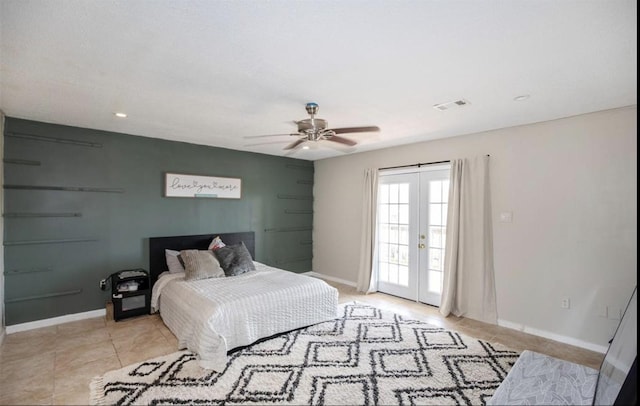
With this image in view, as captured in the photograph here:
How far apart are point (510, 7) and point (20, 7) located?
8.47ft

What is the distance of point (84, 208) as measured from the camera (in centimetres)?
Answer: 391

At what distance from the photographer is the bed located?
115 inches

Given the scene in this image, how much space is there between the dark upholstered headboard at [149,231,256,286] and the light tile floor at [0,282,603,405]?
73 cm

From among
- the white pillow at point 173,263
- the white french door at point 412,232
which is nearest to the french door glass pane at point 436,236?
the white french door at point 412,232

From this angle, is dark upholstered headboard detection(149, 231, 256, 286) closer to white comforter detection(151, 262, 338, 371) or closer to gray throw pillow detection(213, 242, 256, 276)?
white comforter detection(151, 262, 338, 371)

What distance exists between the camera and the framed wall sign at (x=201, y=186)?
459 cm

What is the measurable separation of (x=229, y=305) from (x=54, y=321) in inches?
95.9

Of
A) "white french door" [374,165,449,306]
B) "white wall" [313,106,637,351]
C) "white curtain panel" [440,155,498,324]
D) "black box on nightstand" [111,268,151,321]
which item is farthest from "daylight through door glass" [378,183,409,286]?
"black box on nightstand" [111,268,151,321]

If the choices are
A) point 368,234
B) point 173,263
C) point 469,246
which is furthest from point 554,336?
point 173,263

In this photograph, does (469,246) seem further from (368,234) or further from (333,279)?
(333,279)

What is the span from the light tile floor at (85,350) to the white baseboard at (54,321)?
93 mm

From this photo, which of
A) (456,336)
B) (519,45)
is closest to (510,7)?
(519,45)

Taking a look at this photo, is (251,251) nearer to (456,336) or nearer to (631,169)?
(456,336)

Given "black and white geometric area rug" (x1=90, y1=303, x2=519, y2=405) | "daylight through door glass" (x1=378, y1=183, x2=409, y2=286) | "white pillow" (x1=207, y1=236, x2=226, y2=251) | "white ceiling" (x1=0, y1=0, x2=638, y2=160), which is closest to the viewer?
"white ceiling" (x1=0, y1=0, x2=638, y2=160)
